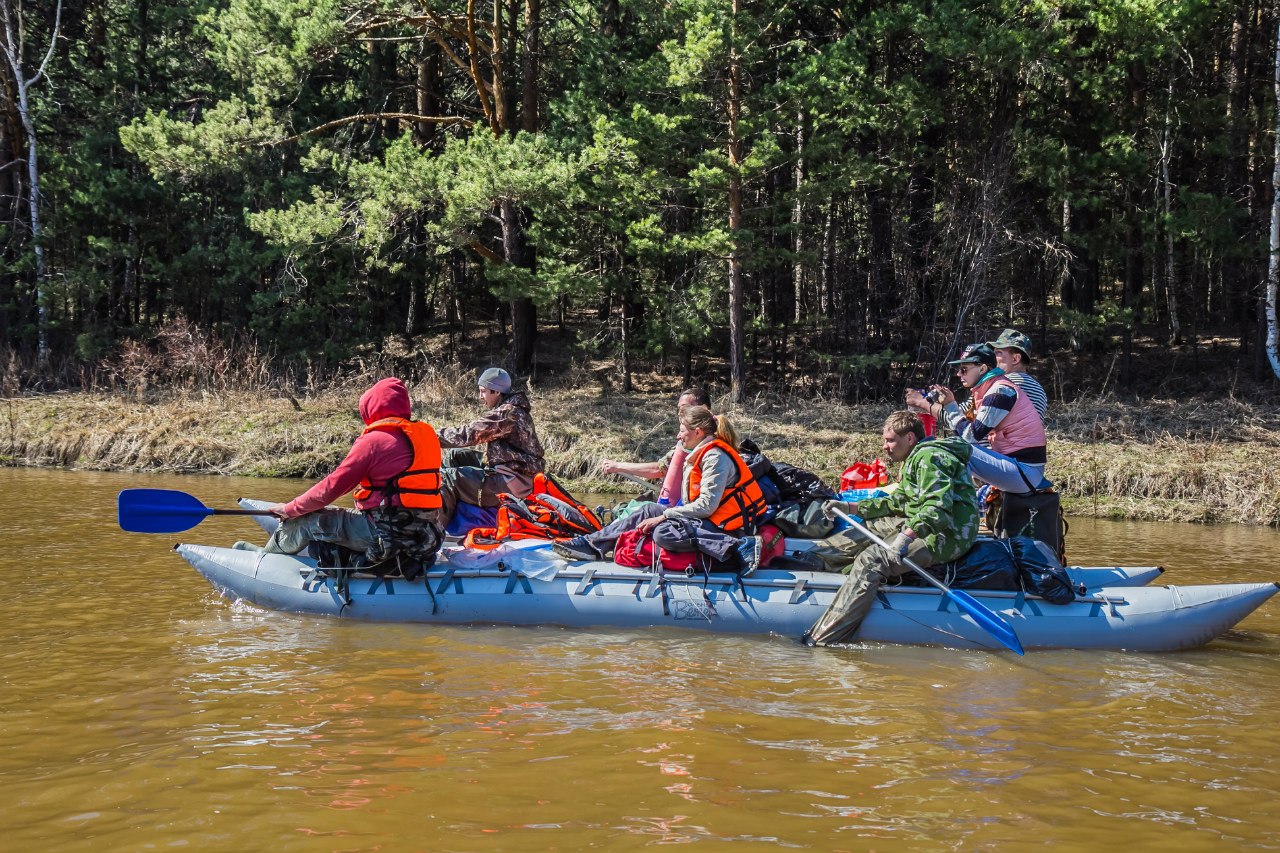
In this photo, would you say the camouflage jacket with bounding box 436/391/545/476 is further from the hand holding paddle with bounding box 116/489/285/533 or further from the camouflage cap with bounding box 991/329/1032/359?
the camouflage cap with bounding box 991/329/1032/359

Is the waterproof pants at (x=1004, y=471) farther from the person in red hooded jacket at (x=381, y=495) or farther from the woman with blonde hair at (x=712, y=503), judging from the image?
the person in red hooded jacket at (x=381, y=495)

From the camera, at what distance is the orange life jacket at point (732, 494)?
749 cm

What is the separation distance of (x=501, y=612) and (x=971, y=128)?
14273 millimetres

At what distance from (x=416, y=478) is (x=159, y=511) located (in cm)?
194

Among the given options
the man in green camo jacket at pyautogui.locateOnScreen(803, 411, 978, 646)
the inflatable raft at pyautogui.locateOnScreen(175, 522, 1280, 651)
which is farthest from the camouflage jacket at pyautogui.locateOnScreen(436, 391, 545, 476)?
the man in green camo jacket at pyautogui.locateOnScreen(803, 411, 978, 646)

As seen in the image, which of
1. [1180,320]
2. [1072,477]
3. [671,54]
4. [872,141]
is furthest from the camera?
[1180,320]

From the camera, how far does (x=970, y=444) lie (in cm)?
709

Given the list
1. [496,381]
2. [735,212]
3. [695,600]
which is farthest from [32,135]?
[695,600]

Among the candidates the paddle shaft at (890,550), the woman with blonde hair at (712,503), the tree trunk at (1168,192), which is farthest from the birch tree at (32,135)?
the tree trunk at (1168,192)

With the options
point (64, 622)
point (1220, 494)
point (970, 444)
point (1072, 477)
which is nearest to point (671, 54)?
point (1072, 477)

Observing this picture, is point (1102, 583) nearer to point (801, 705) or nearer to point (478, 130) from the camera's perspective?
point (801, 705)

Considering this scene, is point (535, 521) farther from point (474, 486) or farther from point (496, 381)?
point (496, 381)

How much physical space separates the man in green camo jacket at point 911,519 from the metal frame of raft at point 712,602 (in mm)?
174

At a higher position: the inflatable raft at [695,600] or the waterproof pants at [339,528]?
the waterproof pants at [339,528]
